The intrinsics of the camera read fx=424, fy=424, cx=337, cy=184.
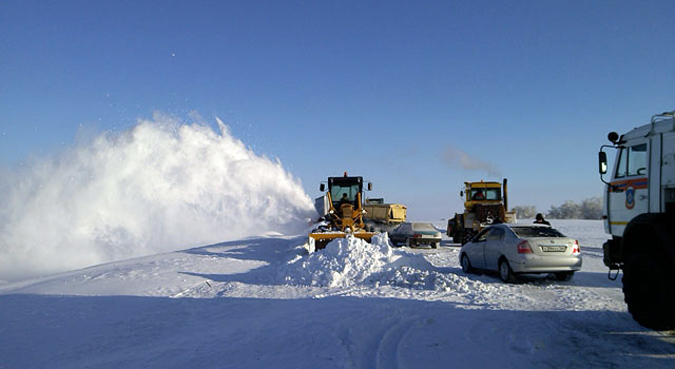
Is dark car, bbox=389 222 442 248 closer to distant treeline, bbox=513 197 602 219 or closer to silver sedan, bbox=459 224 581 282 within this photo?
silver sedan, bbox=459 224 581 282

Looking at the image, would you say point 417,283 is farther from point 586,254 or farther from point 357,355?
point 586,254

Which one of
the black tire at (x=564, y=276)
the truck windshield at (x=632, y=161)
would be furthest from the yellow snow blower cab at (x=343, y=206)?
the truck windshield at (x=632, y=161)

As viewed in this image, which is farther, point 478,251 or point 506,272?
point 478,251

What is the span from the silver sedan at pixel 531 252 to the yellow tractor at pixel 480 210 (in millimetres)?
10598

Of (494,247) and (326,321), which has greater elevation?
(494,247)

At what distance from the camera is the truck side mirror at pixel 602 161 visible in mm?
7098

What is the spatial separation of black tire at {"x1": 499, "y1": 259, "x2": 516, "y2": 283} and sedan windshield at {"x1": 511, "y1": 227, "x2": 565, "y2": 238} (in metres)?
0.78

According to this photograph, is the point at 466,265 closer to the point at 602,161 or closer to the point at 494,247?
the point at 494,247

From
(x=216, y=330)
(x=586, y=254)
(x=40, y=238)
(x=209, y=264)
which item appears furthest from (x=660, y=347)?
(x=40, y=238)

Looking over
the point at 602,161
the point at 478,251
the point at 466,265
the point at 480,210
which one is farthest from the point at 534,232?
the point at 480,210

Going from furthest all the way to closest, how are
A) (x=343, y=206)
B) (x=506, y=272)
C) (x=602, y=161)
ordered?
(x=343, y=206), (x=506, y=272), (x=602, y=161)

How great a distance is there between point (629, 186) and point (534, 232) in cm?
396

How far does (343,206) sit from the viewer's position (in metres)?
18.6

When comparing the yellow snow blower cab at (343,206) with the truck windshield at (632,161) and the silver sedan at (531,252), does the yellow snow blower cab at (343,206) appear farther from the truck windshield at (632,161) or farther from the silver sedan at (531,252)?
the truck windshield at (632,161)
